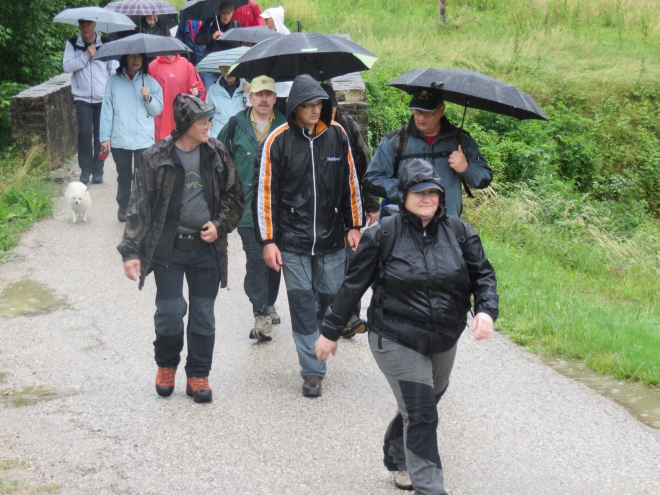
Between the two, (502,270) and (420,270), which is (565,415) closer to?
(420,270)

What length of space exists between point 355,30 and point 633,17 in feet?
26.4

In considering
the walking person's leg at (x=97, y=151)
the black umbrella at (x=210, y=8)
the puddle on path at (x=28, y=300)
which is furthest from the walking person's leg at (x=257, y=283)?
the black umbrella at (x=210, y=8)

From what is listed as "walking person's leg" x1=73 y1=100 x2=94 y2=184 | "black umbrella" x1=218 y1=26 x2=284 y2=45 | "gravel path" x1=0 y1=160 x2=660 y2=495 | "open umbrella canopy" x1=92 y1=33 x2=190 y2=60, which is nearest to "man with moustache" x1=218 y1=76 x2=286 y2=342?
"gravel path" x1=0 y1=160 x2=660 y2=495

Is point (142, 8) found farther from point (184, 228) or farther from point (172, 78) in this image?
point (184, 228)

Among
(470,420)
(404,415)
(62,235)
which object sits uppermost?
(404,415)

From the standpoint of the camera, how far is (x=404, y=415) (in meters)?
4.29

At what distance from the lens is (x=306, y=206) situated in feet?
19.0

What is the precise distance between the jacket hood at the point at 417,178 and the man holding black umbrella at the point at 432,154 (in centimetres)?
136

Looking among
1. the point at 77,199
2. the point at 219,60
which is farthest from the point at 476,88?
the point at 77,199

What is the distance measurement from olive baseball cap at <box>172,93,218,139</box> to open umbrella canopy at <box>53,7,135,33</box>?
6.01 meters

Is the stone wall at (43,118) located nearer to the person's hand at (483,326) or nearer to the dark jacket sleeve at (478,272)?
the dark jacket sleeve at (478,272)

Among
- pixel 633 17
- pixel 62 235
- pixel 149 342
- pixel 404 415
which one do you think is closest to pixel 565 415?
pixel 404 415

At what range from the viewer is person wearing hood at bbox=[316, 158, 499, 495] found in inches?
165

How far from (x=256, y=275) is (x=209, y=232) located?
4.37 feet
